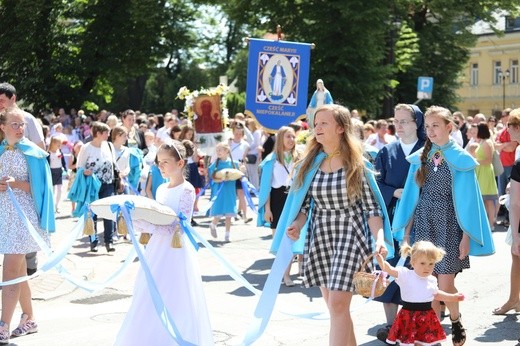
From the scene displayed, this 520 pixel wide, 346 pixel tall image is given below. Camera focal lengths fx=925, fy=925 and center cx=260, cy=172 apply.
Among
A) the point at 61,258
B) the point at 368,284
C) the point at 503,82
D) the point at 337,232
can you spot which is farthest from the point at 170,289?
the point at 503,82

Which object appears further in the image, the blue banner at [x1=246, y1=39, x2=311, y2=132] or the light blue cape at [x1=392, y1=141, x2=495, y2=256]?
the blue banner at [x1=246, y1=39, x2=311, y2=132]

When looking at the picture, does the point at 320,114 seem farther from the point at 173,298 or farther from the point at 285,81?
the point at 285,81

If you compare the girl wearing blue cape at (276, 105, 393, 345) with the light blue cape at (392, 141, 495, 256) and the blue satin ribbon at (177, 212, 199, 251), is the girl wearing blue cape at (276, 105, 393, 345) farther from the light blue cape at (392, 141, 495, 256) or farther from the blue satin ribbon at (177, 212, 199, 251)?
the light blue cape at (392, 141, 495, 256)

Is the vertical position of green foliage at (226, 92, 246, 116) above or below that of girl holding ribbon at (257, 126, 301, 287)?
above

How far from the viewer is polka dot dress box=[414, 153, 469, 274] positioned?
25.0ft

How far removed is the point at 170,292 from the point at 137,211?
69 centimetres

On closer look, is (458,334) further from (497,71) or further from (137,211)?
(497,71)

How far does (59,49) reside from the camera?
40.4 metres

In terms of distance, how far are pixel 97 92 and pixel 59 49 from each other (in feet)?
13.5

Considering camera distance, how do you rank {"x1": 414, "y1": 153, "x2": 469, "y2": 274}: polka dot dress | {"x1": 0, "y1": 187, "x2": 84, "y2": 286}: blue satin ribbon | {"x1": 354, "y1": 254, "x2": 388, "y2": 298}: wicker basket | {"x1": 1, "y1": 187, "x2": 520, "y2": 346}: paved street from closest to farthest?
1. {"x1": 354, "y1": 254, "x2": 388, "y2": 298}: wicker basket
2. {"x1": 0, "y1": 187, "x2": 84, "y2": 286}: blue satin ribbon
3. {"x1": 414, "y1": 153, "x2": 469, "y2": 274}: polka dot dress
4. {"x1": 1, "y1": 187, "x2": 520, "y2": 346}: paved street

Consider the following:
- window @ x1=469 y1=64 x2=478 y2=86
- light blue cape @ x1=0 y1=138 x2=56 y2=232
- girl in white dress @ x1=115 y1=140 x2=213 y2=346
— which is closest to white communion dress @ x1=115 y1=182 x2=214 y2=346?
girl in white dress @ x1=115 y1=140 x2=213 y2=346

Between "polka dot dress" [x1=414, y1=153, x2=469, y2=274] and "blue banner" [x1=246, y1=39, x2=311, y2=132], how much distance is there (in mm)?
8158

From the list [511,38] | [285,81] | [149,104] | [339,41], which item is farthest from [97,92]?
[511,38]

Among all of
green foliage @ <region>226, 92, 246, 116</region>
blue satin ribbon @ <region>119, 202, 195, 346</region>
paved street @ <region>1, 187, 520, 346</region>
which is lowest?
paved street @ <region>1, 187, 520, 346</region>
